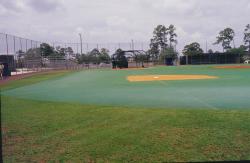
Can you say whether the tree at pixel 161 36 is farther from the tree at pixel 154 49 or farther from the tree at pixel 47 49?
the tree at pixel 47 49

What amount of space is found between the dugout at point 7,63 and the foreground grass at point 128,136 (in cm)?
2367

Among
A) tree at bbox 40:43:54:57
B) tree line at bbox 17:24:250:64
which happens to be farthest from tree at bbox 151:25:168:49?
tree at bbox 40:43:54:57

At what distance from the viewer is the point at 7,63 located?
31062 millimetres

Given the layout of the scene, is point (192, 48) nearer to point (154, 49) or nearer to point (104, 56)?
point (154, 49)

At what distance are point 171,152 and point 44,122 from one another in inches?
126

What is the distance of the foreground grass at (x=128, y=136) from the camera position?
4.99 meters

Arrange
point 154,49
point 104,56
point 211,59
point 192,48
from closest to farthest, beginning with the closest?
point 104,56 → point 211,59 → point 154,49 → point 192,48

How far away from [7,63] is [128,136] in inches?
1073

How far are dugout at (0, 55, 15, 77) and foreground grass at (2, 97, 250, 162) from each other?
2367 cm

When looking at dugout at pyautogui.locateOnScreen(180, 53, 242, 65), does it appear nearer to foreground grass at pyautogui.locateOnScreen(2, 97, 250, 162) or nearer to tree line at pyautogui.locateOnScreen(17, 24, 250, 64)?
tree line at pyautogui.locateOnScreen(17, 24, 250, 64)

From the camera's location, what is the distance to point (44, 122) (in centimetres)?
730

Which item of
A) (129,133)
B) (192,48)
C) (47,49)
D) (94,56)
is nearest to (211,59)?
(192,48)

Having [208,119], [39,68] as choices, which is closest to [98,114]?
[208,119]

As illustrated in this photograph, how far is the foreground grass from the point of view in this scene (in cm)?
499
